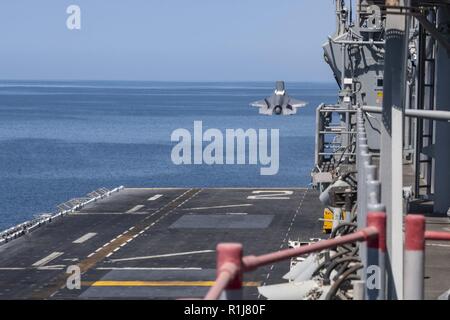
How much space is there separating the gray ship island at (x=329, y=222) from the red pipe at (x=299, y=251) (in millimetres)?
12

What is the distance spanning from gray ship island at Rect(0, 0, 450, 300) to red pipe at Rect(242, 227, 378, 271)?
0.01 m

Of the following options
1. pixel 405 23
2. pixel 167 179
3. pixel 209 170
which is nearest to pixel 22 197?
pixel 167 179

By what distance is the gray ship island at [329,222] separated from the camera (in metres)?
8.89

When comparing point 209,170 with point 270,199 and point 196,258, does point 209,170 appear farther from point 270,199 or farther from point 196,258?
point 196,258

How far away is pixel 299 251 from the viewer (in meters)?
7.23

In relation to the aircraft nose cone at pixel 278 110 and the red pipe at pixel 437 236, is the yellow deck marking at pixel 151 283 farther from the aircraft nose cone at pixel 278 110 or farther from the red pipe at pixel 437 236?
the aircraft nose cone at pixel 278 110

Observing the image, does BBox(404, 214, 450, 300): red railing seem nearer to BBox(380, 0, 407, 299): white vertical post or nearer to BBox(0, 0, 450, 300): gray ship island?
BBox(0, 0, 450, 300): gray ship island

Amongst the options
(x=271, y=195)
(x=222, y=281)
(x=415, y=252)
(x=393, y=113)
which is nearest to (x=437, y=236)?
(x=415, y=252)

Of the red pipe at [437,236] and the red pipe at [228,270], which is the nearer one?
the red pipe at [228,270]

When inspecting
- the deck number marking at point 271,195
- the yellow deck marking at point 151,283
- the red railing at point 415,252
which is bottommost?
the deck number marking at point 271,195

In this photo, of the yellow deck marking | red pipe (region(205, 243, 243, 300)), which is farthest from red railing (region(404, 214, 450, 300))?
the yellow deck marking

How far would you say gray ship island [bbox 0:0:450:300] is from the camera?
8891mm

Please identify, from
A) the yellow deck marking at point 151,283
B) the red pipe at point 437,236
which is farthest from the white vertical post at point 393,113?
the yellow deck marking at point 151,283

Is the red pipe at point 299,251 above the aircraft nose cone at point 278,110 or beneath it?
above
